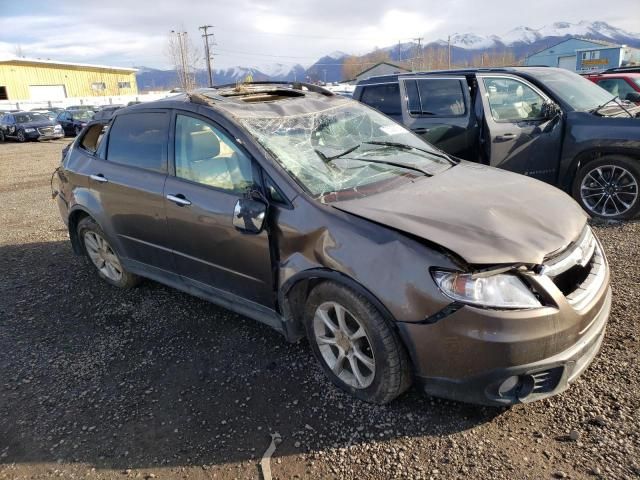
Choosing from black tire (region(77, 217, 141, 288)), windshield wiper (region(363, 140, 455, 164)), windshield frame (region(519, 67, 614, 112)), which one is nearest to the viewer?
windshield wiper (region(363, 140, 455, 164))

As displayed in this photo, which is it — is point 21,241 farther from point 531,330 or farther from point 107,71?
point 107,71

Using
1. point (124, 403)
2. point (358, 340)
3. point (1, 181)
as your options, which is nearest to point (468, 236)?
point (358, 340)

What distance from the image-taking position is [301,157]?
10.2 feet

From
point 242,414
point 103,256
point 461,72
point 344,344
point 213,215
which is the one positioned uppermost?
point 461,72

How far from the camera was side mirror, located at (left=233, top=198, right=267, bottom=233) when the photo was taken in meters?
2.87

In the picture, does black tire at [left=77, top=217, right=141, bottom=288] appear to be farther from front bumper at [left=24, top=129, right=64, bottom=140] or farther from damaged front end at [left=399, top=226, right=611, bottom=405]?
front bumper at [left=24, top=129, right=64, bottom=140]

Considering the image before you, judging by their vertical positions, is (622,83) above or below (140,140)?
above

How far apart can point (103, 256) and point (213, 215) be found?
6.80 ft

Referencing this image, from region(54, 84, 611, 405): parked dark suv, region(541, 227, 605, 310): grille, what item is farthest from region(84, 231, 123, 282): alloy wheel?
region(541, 227, 605, 310): grille

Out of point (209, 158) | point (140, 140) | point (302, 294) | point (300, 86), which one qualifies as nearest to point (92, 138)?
point (140, 140)

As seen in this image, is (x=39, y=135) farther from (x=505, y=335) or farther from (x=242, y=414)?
(x=505, y=335)

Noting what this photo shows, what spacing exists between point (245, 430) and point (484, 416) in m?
1.30

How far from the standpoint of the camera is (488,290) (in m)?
2.27

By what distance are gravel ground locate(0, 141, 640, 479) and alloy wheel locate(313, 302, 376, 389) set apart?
0.50 ft
